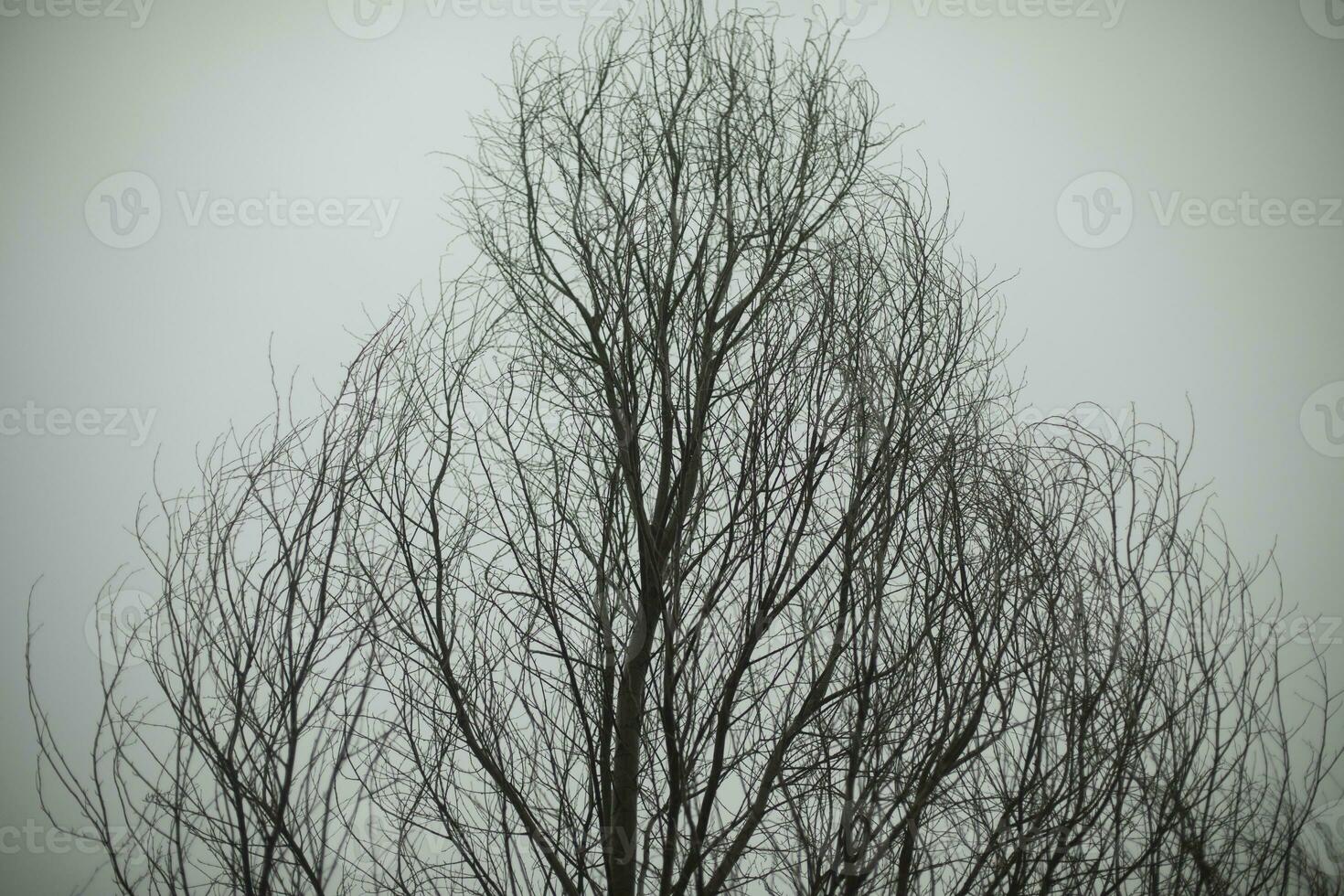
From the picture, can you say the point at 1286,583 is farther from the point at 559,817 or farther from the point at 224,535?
the point at 224,535

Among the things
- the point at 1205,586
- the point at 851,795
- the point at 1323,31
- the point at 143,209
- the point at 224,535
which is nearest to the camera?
the point at 851,795

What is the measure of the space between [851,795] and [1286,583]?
25.2ft

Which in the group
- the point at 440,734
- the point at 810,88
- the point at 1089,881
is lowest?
the point at 1089,881

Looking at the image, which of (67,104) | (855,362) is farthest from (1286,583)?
(67,104)

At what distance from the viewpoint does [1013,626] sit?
3396 mm

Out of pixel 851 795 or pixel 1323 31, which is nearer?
pixel 851 795

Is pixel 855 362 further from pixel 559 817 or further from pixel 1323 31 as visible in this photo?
pixel 1323 31

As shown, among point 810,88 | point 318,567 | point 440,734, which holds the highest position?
point 810,88

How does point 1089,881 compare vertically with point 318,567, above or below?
below

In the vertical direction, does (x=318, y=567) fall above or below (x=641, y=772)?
above

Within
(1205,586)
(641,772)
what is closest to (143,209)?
(641,772)

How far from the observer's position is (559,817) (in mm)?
3523

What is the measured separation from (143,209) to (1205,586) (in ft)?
31.1

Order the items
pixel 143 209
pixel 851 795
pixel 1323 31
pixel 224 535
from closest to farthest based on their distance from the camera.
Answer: pixel 851 795, pixel 224 535, pixel 143 209, pixel 1323 31
